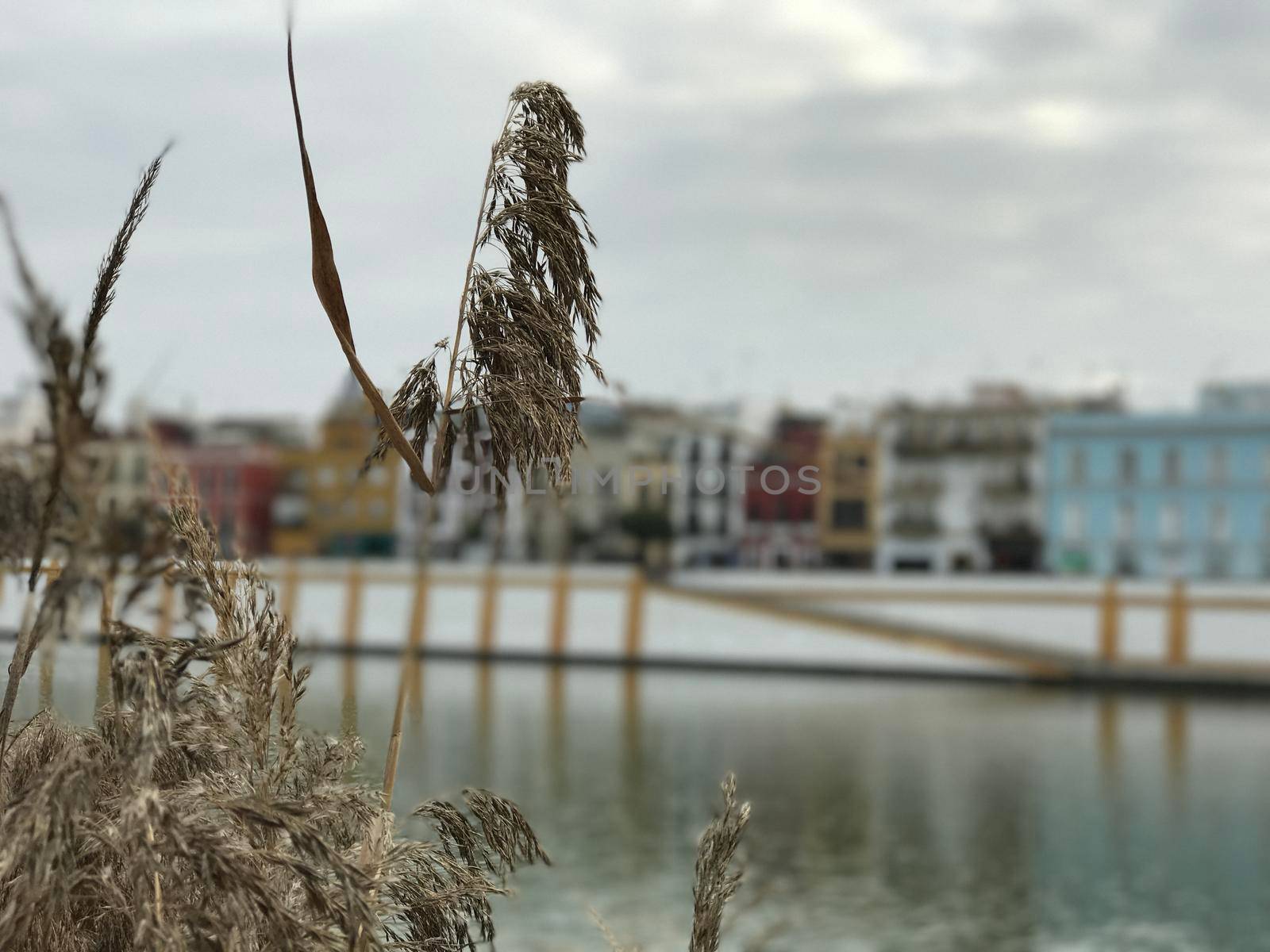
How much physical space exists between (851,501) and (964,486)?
4843 mm

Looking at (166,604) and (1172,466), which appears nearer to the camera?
(166,604)

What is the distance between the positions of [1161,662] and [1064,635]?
2.75 metres

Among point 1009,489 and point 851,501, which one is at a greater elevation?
point 1009,489

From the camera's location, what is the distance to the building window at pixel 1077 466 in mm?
63344

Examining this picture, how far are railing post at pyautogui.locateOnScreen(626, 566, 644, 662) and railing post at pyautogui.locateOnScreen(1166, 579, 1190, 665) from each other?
15752mm

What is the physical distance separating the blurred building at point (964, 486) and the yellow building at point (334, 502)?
22.2 m

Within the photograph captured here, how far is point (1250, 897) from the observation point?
1653 cm

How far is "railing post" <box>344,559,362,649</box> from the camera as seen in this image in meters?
54.3

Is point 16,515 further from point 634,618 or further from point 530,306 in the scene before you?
point 634,618

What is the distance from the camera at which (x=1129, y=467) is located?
62375 millimetres

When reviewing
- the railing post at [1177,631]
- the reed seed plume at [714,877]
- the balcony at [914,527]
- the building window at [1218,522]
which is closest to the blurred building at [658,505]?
the balcony at [914,527]

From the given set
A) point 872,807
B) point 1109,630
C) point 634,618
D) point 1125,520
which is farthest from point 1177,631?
point 872,807

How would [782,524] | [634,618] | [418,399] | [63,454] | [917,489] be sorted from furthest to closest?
[782,524] → [917,489] → [634,618] → [418,399] → [63,454]

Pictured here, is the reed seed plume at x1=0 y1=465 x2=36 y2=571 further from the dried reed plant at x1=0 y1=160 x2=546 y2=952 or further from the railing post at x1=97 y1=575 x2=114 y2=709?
the railing post at x1=97 y1=575 x2=114 y2=709
